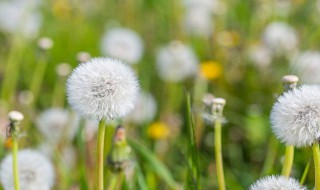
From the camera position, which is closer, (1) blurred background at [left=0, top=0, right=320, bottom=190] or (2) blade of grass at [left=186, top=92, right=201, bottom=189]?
(2) blade of grass at [left=186, top=92, right=201, bottom=189]

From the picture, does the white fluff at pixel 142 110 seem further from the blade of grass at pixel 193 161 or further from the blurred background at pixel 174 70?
the blade of grass at pixel 193 161

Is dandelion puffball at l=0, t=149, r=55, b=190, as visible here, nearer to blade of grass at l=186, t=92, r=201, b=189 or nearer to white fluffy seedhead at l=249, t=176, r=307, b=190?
blade of grass at l=186, t=92, r=201, b=189

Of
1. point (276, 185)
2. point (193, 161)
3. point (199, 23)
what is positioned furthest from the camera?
point (199, 23)

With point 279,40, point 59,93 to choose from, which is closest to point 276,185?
point 59,93

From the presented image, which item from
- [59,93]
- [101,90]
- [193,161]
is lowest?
[193,161]

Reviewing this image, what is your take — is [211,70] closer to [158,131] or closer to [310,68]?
[310,68]

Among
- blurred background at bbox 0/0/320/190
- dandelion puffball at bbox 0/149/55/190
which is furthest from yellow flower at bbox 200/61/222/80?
dandelion puffball at bbox 0/149/55/190

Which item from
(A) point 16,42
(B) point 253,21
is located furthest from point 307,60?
(A) point 16,42
